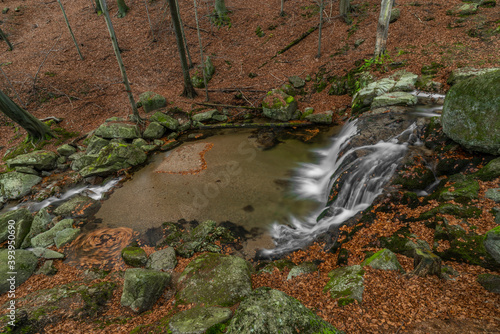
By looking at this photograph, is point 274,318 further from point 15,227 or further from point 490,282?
point 15,227

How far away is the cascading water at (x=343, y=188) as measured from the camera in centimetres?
716

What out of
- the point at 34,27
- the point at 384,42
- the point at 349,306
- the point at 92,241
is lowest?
the point at 92,241

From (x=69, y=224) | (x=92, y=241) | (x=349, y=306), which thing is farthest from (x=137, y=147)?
(x=349, y=306)

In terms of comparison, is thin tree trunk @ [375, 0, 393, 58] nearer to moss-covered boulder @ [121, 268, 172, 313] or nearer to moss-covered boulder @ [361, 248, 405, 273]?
moss-covered boulder @ [361, 248, 405, 273]

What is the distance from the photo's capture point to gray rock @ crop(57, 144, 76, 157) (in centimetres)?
1212

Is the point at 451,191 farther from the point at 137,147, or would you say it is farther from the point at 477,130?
the point at 137,147

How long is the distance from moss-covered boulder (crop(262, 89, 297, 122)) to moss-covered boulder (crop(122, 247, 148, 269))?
10.4m

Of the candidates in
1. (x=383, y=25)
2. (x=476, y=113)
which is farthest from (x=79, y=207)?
(x=383, y=25)

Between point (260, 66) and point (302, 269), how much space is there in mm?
16264

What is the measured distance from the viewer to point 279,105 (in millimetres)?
13633

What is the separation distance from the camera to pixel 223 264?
577cm

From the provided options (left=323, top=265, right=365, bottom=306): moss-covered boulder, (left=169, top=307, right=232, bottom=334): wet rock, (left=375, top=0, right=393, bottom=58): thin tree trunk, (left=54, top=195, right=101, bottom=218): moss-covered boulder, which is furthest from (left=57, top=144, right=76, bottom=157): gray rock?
(left=375, top=0, right=393, bottom=58): thin tree trunk

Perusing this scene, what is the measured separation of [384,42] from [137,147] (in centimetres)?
1494

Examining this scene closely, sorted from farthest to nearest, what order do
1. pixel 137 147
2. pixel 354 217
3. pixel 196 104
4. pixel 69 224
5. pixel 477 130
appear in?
pixel 196 104, pixel 137 147, pixel 69 224, pixel 354 217, pixel 477 130
